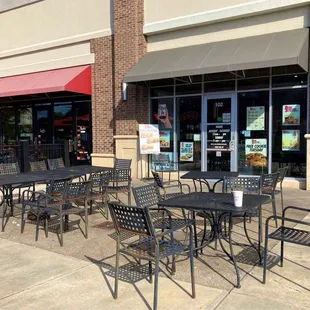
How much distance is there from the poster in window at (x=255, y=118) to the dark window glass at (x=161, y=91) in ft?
9.00

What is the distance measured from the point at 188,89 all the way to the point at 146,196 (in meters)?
7.48

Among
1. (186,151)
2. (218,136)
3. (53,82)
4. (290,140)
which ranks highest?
(53,82)

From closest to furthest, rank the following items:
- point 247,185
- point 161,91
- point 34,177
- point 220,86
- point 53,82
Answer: point 247,185
point 34,177
point 220,86
point 161,91
point 53,82

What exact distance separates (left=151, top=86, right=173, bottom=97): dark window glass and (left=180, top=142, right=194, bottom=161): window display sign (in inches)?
68.2

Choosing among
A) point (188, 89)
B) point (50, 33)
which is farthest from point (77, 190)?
point (50, 33)

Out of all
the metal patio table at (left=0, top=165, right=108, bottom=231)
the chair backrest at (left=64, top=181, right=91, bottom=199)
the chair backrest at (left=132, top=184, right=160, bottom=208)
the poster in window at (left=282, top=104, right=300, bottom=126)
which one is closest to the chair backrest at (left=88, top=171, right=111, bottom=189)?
the chair backrest at (left=64, top=181, right=91, bottom=199)

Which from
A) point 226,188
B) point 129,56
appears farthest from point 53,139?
point 226,188

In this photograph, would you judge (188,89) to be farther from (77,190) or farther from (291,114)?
(77,190)

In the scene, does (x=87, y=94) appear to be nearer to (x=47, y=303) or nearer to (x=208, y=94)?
(x=208, y=94)

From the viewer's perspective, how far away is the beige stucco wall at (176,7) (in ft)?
34.9

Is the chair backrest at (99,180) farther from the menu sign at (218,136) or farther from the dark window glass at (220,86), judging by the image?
the dark window glass at (220,86)

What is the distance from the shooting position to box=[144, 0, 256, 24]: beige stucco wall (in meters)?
10.6

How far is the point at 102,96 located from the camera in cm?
1311

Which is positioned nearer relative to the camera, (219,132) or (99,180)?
(99,180)
